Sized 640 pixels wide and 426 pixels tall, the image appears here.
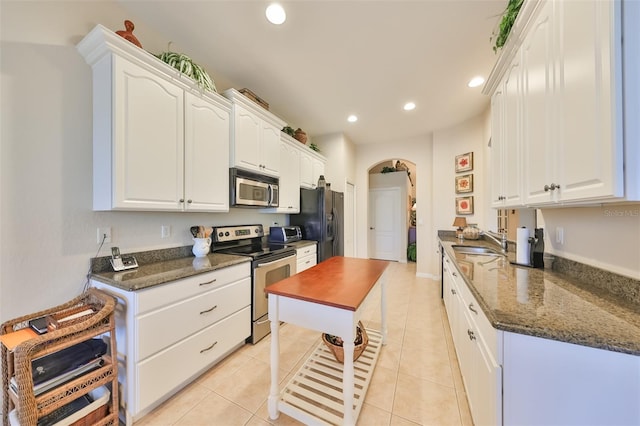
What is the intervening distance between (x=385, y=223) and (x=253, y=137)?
4631 mm

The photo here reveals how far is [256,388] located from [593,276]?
2.24 m

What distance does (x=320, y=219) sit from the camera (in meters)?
3.48

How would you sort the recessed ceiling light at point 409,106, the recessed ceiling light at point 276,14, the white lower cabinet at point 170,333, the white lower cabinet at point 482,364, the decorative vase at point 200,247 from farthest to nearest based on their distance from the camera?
the recessed ceiling light at point 409,106 < the decorative vase at point 200,247 < the recessed ceiling light at point 276,14 < the white lower cabinet at point 170,333 < the white lower cabinet at point 482,364

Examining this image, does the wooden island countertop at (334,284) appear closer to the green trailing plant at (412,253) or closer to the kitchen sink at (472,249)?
the kitchen sink at (472,249)

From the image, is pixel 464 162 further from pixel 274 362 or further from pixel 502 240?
pixel 274 362

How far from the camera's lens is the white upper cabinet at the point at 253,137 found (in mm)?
2291

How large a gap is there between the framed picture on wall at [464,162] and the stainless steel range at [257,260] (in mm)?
3391

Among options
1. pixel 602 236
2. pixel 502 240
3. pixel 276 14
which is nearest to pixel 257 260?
pixel 276 14

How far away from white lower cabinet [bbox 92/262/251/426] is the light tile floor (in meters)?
0.15

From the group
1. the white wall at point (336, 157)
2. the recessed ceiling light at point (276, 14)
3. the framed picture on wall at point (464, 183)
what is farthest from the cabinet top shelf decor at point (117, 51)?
the framed picture on wall at point (464, 183)

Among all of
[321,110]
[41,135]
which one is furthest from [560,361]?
[321,110]

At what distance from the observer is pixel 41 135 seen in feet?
4.53

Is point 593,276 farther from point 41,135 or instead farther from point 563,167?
point 41,135

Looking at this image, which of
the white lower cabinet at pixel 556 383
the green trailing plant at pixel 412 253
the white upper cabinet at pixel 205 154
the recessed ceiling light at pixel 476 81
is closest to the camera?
the white lower cabinet at pixel 556 383
